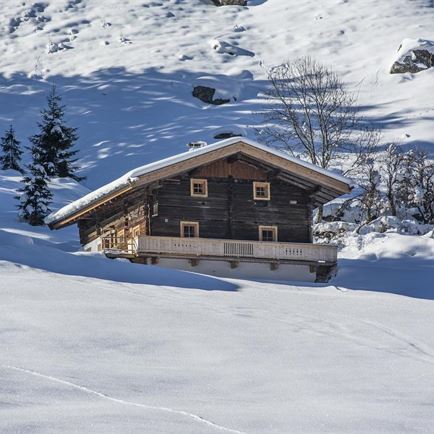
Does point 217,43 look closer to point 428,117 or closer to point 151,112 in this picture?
point 151,112

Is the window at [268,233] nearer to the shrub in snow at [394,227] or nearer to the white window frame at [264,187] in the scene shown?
the white window frame at [264,187]

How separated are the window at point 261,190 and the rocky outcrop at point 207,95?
43076 mm

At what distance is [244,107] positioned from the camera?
78.0 m

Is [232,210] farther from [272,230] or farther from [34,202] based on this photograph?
[34,202]

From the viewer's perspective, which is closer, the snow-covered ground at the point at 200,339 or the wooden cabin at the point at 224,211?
the snow-covered ground at the point at 200,339

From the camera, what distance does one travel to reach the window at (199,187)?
3691 cm

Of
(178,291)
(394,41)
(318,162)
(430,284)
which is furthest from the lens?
(394,41)

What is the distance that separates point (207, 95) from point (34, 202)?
3503 cm

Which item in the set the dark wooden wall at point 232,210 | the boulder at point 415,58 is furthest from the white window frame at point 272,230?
the boulder at point 415,58

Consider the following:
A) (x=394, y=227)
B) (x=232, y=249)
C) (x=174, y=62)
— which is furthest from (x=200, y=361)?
(x=174, y=62)

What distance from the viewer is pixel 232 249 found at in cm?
3525

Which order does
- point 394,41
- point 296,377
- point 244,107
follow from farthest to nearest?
1. point 394,41
2. point 244,107
3. point 296,377

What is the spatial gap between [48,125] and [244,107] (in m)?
21.3

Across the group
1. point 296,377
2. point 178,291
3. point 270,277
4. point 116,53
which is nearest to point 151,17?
point 116,53
